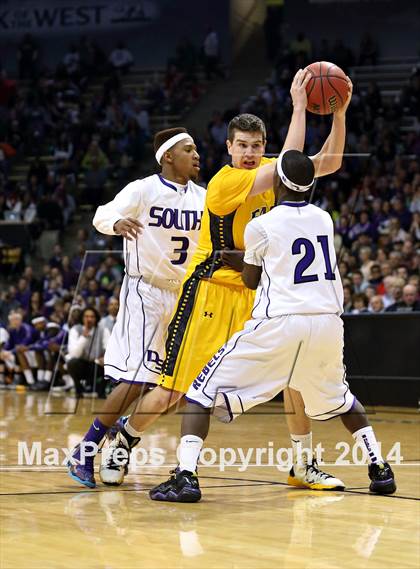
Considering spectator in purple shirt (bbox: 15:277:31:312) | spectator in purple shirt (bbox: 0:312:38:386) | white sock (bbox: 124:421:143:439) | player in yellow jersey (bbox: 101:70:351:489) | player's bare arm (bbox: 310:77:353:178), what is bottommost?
spectator in purple shirt (bbox: 0:312:38:386)

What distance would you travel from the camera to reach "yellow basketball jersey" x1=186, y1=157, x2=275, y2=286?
5.71m

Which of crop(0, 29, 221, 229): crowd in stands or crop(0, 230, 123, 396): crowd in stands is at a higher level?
crop(0, 29, 221, 229): crowd in stands

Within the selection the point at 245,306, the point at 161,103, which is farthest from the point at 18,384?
the point at 245,306

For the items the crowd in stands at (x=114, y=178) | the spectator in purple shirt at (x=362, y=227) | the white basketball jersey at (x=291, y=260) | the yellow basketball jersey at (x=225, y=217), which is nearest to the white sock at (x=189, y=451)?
the white basketball jersey at (x=291, y=260)

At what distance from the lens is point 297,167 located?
5.49 meters

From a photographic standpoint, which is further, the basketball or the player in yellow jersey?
the player in yellow jersey

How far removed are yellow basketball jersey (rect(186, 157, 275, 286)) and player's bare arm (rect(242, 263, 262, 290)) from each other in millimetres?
403

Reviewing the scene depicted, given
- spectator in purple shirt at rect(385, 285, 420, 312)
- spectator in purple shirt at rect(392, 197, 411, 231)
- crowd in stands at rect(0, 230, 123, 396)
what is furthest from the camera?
crowd in stands at rect(0, 230, 123, 396)

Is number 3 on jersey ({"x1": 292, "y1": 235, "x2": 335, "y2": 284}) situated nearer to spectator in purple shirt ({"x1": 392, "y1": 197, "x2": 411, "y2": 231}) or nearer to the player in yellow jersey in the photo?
the player in yellow jersey

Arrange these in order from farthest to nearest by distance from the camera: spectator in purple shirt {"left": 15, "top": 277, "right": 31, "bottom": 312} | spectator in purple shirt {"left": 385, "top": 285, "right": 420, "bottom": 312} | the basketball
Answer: spectator in purple shirt {"left": 15, "top": 277, "right": 31, "bottom": 312} → spectator in purple shirt {"left": 385, "top": 285, "right": 420, "bottom": 312} → the basketball

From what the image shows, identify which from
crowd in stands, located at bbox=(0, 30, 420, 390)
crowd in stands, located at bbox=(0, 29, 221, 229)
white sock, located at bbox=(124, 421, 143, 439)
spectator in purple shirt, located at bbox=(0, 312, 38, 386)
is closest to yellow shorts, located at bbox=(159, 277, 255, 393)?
white sock, located at bbox=(124, 421, 143, 439)

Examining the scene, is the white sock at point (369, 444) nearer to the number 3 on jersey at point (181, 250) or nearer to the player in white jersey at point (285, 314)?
the player in white jersey at point (285, 314)

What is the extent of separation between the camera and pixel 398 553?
4.46 metres

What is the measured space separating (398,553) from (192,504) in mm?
1498
